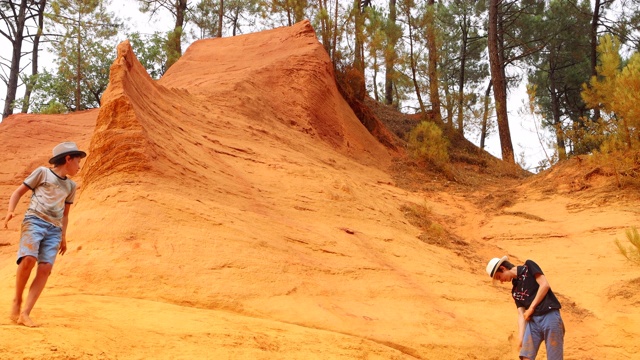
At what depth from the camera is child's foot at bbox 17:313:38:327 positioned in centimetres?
398

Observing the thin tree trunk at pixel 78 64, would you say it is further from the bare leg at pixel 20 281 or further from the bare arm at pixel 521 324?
the bare arm at pixel 521 324

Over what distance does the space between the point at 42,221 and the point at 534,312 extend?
388cm

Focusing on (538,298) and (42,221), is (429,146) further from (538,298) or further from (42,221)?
(42,221)

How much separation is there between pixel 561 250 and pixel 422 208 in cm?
254

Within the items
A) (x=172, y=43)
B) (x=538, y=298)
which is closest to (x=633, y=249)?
(x=538, y=298)

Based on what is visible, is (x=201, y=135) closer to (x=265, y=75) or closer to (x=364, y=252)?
(x=364, y=252)

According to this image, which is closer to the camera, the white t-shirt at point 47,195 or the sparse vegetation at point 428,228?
the white t-shirt at point 47,195

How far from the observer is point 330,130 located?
14.4 meters

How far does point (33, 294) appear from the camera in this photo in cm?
416

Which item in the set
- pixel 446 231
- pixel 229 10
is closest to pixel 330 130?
pixel 446 231

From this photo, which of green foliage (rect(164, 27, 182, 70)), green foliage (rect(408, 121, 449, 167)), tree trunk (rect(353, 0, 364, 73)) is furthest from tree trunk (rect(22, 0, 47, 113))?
green foliage (rect(408, 121, 449, 167))

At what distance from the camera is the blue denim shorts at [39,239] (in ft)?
14.0

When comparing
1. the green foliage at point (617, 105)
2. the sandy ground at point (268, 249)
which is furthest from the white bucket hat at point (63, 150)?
the green foliage at point (617, 105)

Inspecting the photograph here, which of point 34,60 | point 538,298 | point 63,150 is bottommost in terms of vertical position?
point 538,298
